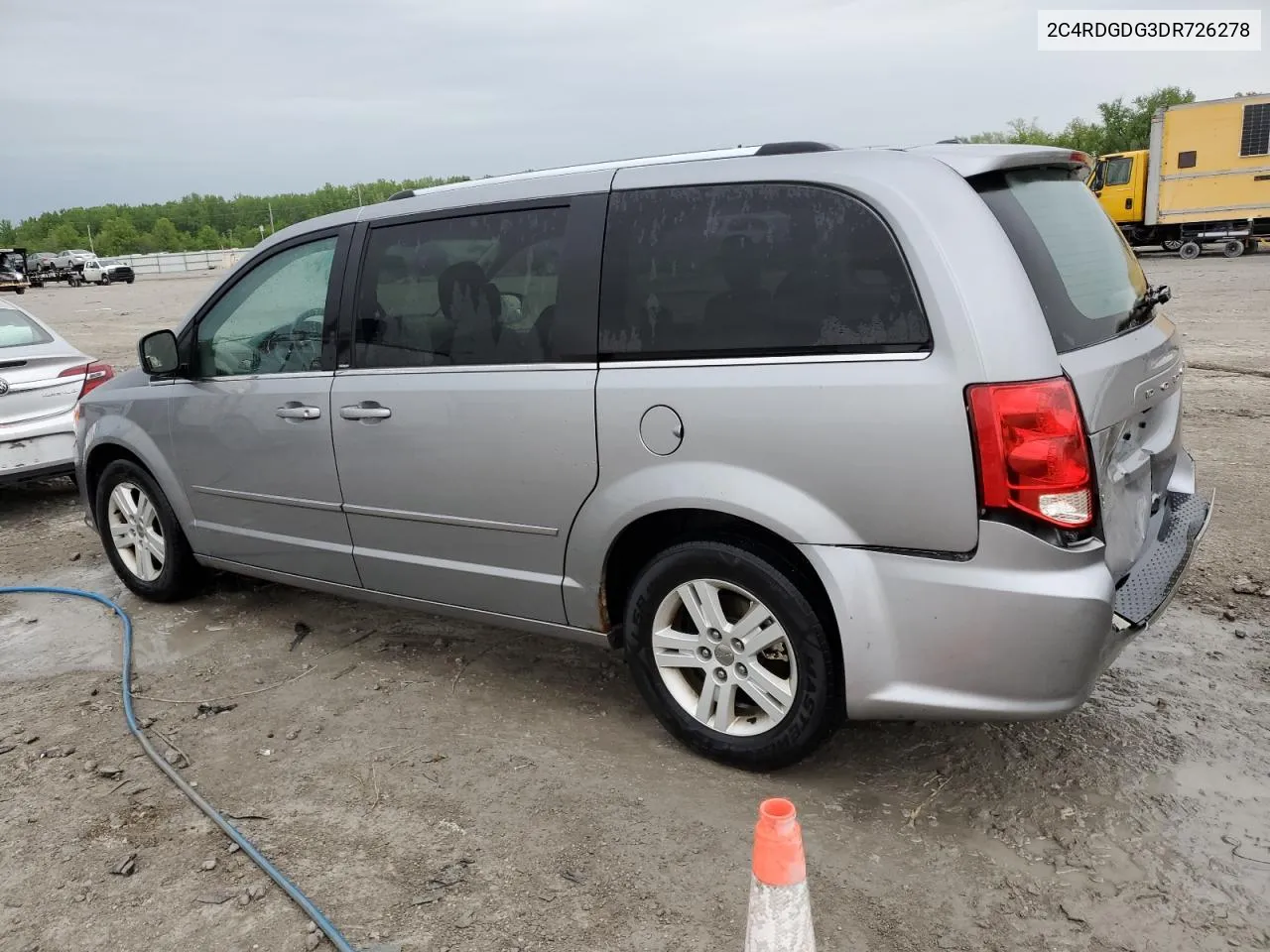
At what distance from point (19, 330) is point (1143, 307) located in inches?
294

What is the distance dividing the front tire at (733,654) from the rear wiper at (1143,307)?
4.09 ft

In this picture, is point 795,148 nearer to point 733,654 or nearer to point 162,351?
point 733,654

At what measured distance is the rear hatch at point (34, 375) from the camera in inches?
260

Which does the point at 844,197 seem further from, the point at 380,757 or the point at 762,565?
the point at 380,757

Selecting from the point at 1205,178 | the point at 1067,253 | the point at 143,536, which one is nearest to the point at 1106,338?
the point at 1067,253

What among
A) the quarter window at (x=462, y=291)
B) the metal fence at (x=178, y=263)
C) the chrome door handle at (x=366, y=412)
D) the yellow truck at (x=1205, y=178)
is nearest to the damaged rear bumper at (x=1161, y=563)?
the quarter window at (x=462, y=291)

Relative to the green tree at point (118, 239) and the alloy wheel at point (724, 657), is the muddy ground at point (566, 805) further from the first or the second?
the green tree at point (118, 239)

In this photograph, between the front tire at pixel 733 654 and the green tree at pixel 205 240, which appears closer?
the front tire at pixel 733 654

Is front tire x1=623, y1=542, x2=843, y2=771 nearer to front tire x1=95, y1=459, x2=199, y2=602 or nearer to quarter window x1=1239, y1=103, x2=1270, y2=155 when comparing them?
front tire x1=95, y1=459, x2=199, y2=602

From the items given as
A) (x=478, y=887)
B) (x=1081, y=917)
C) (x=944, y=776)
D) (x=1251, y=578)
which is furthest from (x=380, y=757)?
(x=1251, y=578)

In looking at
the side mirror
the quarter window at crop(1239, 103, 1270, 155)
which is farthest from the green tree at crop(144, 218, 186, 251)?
the side mirror

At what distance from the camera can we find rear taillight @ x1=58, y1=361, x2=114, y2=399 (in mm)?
6969

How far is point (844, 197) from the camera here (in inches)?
107

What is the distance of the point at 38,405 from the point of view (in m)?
6.71
